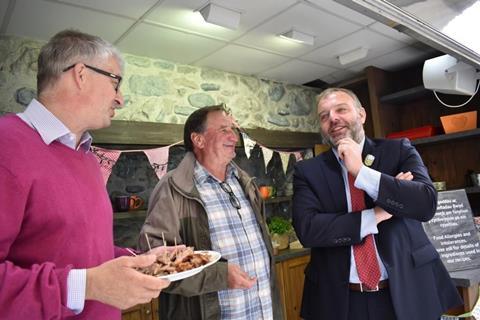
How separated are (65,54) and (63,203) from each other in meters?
0.44

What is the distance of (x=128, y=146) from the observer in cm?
270

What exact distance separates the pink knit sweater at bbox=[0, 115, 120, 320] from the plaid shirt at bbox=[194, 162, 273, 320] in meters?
0.56

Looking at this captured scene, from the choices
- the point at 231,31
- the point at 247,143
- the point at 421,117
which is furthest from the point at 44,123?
the point at 421,117

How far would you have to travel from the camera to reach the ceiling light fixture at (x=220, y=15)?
2131 mm

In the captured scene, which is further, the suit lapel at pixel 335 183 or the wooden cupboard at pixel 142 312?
the wooden cupboard at pixel 142 312

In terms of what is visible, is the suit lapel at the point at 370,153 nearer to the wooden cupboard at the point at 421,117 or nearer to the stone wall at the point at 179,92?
the stone wall at the point at 179,92

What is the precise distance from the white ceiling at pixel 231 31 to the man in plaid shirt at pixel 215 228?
0.91 metres

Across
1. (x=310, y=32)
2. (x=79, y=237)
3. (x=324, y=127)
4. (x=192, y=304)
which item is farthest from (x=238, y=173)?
(x=310, y=32)

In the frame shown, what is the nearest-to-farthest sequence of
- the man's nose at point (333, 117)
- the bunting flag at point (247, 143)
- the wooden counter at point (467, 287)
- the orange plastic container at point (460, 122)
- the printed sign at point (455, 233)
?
1. the man's nose at point (333, 117)
2. the wooden counter at point (467, 287)
3. the printed sign at point (455, 233)
4. the orange plastic container at point (460, 122)
5. the bunting flag at point (247, 143)

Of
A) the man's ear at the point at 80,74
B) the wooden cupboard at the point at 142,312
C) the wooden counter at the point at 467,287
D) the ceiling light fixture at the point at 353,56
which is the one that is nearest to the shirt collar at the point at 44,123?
the man's ear at the point at 80,74

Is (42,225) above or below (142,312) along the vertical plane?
above

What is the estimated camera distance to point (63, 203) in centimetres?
86

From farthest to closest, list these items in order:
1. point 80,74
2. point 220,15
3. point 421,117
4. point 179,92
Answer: point 421,117, point 179,92, point 220,15, point 80,74

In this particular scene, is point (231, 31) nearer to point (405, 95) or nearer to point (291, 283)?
point (405, 95)
